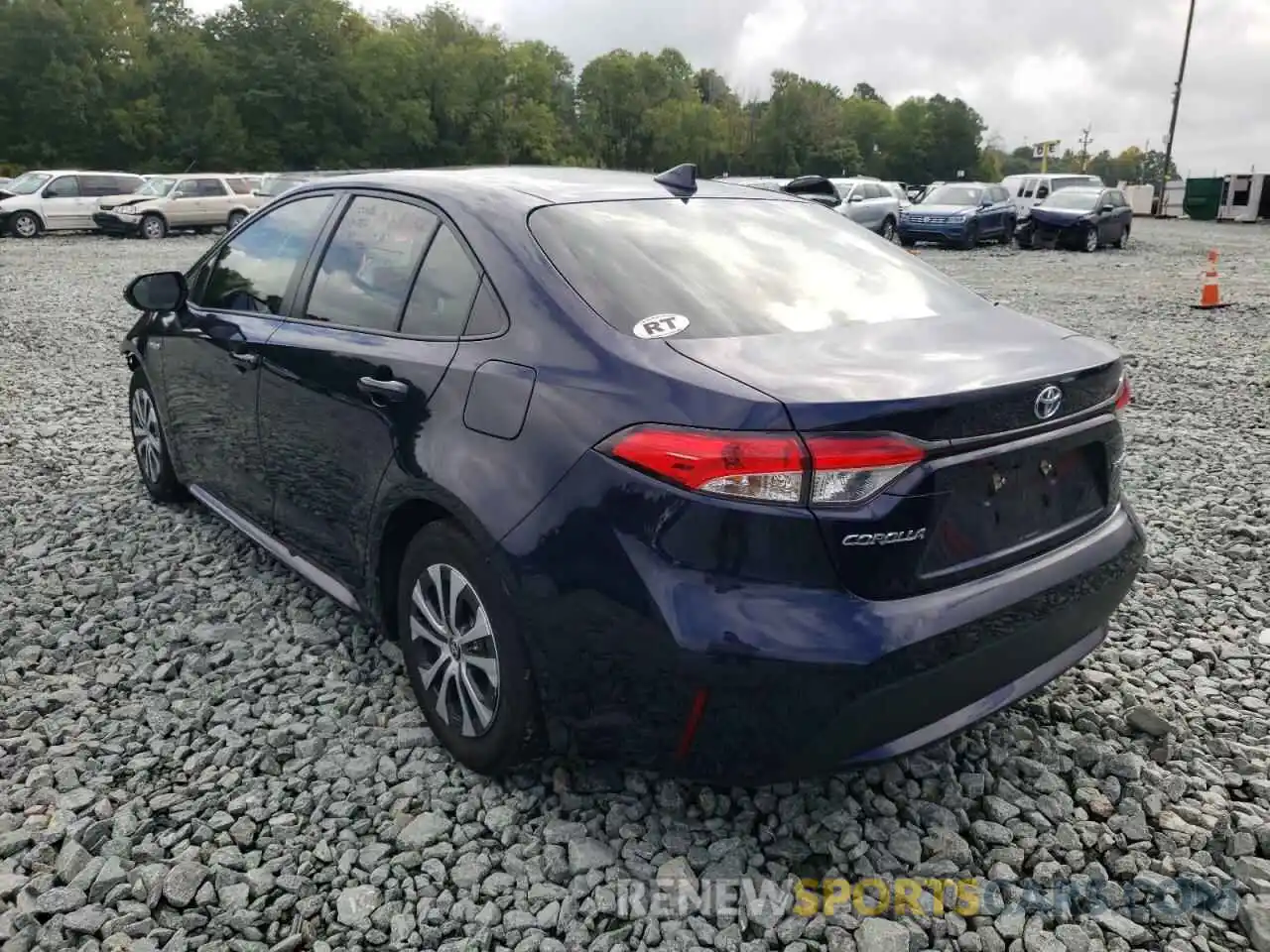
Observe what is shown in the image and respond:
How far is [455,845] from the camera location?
256 centimetres

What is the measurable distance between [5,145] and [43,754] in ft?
204

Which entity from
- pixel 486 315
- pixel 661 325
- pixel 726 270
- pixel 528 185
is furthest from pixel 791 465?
pixel 528 185

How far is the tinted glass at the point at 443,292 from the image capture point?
2.75 metres

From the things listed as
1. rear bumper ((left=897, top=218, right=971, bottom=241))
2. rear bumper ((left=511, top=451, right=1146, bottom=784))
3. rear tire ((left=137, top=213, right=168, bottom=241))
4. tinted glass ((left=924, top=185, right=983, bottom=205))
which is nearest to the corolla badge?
rear bumper ((left=511, top=451, right=1146, bottom=784))

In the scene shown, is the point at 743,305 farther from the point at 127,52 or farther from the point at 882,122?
the point at 882,122

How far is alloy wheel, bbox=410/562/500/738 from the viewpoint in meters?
2.63

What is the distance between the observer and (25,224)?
2412 centimetres

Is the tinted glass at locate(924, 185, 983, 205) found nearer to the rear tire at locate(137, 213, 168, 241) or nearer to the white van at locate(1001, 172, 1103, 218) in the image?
the white van at locate(1001, 172, 1103, 218)

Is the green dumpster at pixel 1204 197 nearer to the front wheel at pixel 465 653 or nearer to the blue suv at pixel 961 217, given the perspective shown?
the blue suv at pixel 961 217

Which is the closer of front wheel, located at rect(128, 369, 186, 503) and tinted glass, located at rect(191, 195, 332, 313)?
tinted glass, located at rect(191, 195, 332, 313)

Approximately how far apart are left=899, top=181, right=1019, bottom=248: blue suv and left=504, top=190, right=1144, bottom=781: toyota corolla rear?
22.4 metres

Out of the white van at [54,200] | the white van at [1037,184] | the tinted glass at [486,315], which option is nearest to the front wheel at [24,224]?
the white van at [54,200]

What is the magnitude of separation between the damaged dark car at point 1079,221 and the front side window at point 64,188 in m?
23.7

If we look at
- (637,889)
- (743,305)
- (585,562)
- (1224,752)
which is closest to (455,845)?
(637,889)
